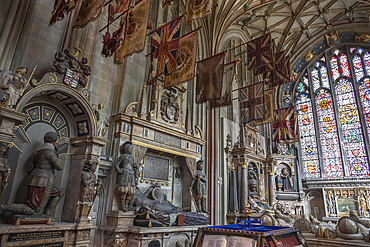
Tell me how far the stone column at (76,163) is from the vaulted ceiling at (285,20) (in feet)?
31.5

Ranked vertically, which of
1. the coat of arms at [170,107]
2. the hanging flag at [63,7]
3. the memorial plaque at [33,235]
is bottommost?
the memorial plaque at [33,235]

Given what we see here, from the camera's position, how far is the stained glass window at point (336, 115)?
58.7ft

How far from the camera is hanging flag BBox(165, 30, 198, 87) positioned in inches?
297

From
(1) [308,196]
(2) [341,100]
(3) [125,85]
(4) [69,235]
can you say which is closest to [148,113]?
(3) [125,85]

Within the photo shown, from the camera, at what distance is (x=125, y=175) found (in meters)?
7.72

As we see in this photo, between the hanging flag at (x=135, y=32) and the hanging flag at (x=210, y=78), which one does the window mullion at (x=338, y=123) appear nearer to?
the hanging flag at (x=210, y=78)

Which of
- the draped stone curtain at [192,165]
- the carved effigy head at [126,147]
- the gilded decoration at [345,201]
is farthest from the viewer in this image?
the gilded decoration at [345,201]

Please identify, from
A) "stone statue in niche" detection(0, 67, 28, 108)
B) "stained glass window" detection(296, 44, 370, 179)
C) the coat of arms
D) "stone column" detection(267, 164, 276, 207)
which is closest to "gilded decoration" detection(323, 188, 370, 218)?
"stained glass window" detection(296, 44, 370, 179)

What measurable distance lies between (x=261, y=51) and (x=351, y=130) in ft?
38.7

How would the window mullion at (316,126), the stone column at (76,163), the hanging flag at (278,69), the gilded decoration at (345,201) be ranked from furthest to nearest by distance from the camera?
the window mullion at (316,126)
the gilded decoration at (345,201)
the hanging flag at (278,69)
the stone column at (76,163)

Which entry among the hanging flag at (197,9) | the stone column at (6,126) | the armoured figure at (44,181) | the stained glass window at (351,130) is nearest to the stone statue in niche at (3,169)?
the stone column at (6,126)

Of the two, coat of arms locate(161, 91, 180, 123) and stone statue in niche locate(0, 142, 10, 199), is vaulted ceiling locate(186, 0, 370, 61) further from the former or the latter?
stone statue in niche locate(0, 142, 10, 199)

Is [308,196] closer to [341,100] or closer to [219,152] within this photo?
[341,100]

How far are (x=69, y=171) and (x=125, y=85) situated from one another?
379 cm
